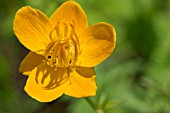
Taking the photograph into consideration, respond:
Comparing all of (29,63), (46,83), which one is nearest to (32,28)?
(29,63)

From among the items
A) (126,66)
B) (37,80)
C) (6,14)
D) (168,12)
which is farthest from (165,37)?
(37,80)

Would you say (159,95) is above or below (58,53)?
below

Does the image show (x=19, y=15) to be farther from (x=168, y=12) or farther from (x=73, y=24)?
(x=168, y=12)

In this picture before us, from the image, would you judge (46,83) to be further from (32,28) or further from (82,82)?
(32,28)

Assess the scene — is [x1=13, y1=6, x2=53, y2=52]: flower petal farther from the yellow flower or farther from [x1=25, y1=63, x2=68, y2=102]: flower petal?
[x1=25, y1=63, x2=68, y2=102]: flower petal

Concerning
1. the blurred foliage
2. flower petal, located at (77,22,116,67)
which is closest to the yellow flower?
flower petal, located at (77,22,116,67)

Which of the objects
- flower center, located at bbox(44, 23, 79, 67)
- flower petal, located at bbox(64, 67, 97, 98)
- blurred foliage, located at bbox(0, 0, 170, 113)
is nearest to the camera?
→ flower petal, located at bbox(64, 67, 97, 98)
